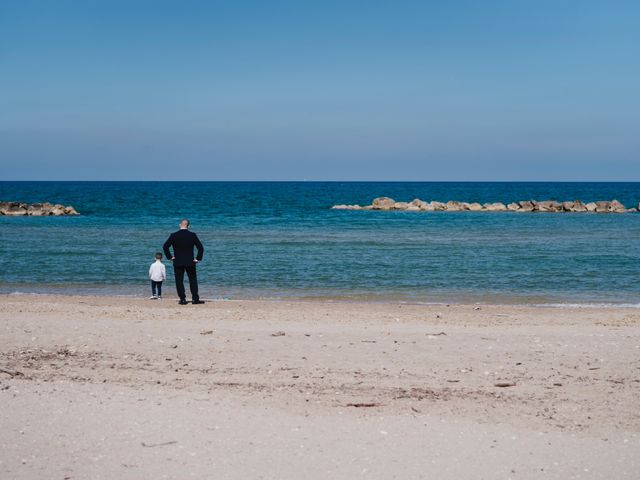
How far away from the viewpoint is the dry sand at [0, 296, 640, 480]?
633 centimetres

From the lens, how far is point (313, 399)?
8.14 metres

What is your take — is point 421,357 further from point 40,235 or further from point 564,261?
point 40,235

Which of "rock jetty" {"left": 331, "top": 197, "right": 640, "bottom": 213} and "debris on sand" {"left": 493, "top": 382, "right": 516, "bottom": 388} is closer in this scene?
"debris on sand" {"left": 493, "top": 382, "right": 516, "bottom": 388}

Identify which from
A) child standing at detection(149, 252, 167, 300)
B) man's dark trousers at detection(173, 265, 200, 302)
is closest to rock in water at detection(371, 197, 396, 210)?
child standing at detection(149, 252, 167, 300)

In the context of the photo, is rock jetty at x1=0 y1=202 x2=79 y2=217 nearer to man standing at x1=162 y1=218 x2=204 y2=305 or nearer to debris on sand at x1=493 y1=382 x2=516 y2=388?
man standing at x1=162 y1=218 x2=204 y2=305

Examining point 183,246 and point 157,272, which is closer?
point 183,246

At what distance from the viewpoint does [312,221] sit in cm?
5500

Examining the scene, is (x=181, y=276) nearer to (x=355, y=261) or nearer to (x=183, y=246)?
(x=183, y=246)

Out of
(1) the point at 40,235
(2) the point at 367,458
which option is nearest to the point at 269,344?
(2) the point at 367,458

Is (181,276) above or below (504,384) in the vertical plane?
above

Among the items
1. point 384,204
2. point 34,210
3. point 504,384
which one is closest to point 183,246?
point 504,384

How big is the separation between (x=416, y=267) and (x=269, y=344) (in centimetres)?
1488

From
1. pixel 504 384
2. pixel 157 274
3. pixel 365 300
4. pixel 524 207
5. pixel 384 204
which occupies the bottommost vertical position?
pixel 365 300

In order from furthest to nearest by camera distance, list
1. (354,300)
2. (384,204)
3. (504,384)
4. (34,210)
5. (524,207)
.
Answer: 1. (384,204)
2. (524,207)
3. (34,210)
4. (354,300)
5. (504,384)
